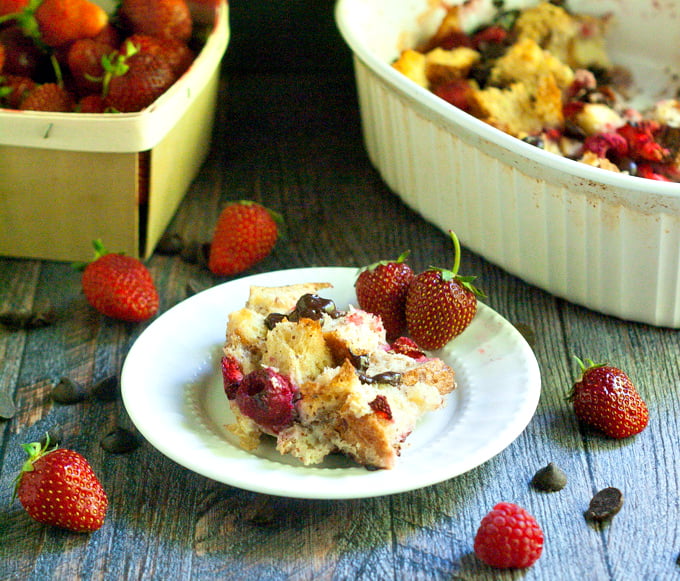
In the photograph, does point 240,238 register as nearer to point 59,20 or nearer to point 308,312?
point 308,312

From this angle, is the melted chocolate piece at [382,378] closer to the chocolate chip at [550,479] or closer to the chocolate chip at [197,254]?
the chocolate chip at [550,479]

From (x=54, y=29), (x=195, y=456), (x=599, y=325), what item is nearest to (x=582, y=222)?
(x=599, y=325)

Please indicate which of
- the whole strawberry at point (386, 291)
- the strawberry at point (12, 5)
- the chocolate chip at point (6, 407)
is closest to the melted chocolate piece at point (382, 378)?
the whole strawberry at point (386, 291)

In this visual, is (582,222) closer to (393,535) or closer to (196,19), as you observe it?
(393,535)

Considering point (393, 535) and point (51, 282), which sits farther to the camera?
point (51, 282)

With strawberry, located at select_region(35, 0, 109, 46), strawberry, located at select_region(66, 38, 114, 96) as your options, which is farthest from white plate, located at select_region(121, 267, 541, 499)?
strawberry, located at select_region(35, 0, 109, 46)

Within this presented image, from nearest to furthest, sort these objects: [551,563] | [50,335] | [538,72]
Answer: [551,563] < [50,335] < [538,72]

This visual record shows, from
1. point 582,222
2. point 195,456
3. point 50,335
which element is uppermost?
point 582,222
